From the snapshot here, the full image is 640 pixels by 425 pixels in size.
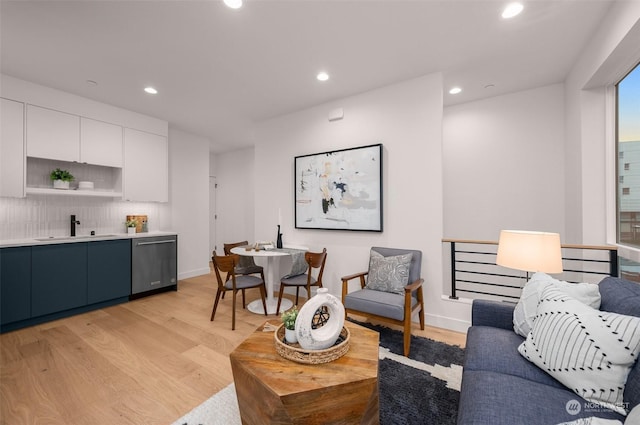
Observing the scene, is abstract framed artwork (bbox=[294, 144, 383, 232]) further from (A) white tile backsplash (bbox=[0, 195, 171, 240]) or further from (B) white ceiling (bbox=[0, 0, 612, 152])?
(A) white tile backsplash (bbox=[0, 195, 171, 240])

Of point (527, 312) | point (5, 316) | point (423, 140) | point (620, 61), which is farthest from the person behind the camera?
point (423, 140)

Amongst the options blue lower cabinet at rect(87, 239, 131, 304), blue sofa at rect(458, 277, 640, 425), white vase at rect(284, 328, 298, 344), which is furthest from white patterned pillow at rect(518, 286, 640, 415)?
blue lower cabinet at rect(87, 239, 131, 304)

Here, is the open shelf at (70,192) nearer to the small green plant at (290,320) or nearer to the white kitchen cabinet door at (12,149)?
the white kitchen cabinet door at (12,149)

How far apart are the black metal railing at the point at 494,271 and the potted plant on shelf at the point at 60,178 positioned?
15.9ft

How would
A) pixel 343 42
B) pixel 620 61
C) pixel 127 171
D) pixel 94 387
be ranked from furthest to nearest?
pixel 127 171, pixel 343 42, pixel 620 61, pixel 94 387

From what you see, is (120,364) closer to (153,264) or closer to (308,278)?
(308,278)

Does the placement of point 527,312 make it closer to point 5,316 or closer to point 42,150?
point 5,316

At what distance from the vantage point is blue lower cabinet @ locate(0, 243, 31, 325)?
2.81 m

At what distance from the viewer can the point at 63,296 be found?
3229mm

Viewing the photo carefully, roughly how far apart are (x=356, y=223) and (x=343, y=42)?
202cm

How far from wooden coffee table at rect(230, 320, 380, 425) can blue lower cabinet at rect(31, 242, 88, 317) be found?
125 inches

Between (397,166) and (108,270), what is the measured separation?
161 inches

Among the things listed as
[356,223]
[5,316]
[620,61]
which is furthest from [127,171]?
[620,61]

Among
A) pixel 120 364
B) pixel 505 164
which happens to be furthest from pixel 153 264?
pixel 505 164
